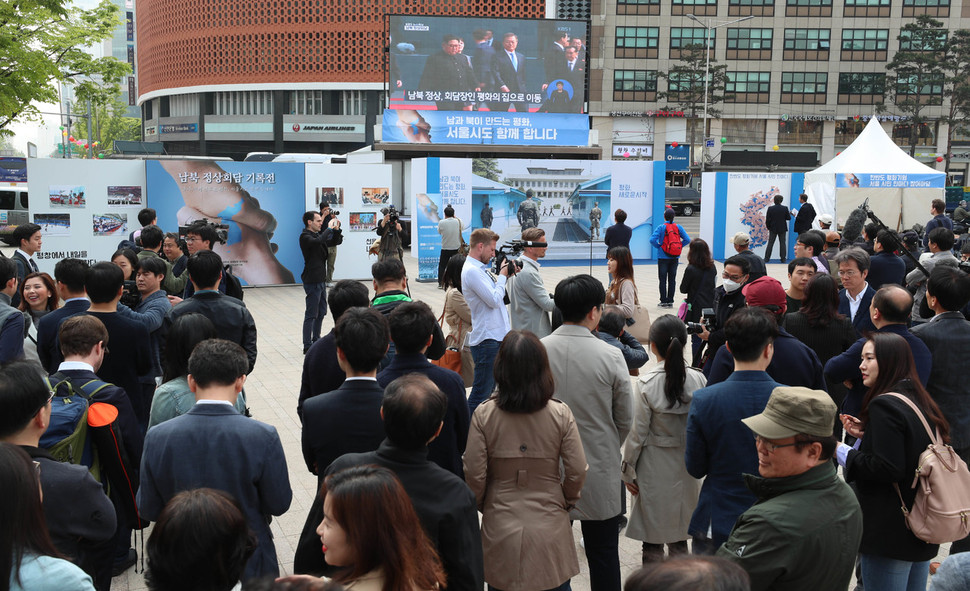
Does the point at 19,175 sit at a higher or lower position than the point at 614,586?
higher

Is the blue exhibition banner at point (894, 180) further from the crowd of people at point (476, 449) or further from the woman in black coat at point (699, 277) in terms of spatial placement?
the crowd of people at point (476, 449)

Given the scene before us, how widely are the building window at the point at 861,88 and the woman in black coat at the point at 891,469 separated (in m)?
68.2

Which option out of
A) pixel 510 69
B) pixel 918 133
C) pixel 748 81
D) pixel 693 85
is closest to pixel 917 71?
pixel 918 133

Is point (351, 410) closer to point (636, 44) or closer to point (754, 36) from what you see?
point (636, 44)

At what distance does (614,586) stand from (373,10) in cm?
6095

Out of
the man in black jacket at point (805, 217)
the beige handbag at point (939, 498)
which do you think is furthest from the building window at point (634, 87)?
the beige handbag at point (939, 498)

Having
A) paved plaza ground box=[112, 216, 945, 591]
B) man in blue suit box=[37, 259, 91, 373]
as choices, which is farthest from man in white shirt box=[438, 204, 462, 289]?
man in blue suit box=[37, 259, 91, 373]

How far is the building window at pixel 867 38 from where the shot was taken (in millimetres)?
63594

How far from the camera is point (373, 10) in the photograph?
5997 centimetres

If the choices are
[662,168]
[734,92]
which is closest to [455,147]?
[662,168]

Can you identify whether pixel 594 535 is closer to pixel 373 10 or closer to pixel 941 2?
pixel 373 10

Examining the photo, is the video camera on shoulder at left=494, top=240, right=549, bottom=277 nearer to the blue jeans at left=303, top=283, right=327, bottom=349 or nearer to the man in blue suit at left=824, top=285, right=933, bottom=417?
the man in blue suit at left=824, top=285, right=933, bottom=417

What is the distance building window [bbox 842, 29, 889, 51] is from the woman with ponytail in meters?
68.5

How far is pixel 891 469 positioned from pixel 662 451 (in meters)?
1.18
